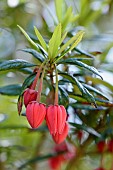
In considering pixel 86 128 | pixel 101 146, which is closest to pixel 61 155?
pixel 101 146

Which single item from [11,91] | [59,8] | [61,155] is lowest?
[61,155]

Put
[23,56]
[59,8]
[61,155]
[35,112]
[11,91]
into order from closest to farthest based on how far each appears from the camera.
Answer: [35,112] → [11,91] → [59,8] → [61,155] → [23,56]

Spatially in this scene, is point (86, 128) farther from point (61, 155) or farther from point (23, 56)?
point (23, 56)

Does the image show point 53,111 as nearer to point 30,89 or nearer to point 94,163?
point 30,89

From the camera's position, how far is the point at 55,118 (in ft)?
2.06

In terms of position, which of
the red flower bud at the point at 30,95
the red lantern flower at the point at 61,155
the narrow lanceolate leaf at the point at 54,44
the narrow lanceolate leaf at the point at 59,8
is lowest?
the red lantern flower at the point at 61,155

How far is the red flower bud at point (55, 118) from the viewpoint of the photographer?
63 cm

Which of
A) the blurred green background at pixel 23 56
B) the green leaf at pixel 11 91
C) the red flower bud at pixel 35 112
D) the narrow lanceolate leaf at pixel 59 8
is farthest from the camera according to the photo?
the blurred green background at pixel 23 56

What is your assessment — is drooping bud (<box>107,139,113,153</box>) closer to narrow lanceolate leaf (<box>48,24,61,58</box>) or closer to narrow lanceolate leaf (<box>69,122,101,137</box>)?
narrow lanceolate leaf (<box>69,122,101,137</box>)

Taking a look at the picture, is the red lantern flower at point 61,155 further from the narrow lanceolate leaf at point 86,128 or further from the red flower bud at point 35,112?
the red flower bud at point 35,112

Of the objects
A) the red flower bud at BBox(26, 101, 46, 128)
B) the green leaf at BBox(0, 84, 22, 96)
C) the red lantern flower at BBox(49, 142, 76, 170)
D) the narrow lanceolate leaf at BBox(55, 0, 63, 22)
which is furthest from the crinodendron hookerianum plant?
the red lantern flower at BBox(49, 142, 76, 170)

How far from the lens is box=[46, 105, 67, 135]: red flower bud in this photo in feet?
2.07

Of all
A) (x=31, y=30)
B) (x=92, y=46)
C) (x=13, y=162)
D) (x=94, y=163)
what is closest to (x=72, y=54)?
(x=31, y=30)

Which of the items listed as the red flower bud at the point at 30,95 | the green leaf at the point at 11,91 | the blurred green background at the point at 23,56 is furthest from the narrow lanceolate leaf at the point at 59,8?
the red flower bud at the point at 30,95
